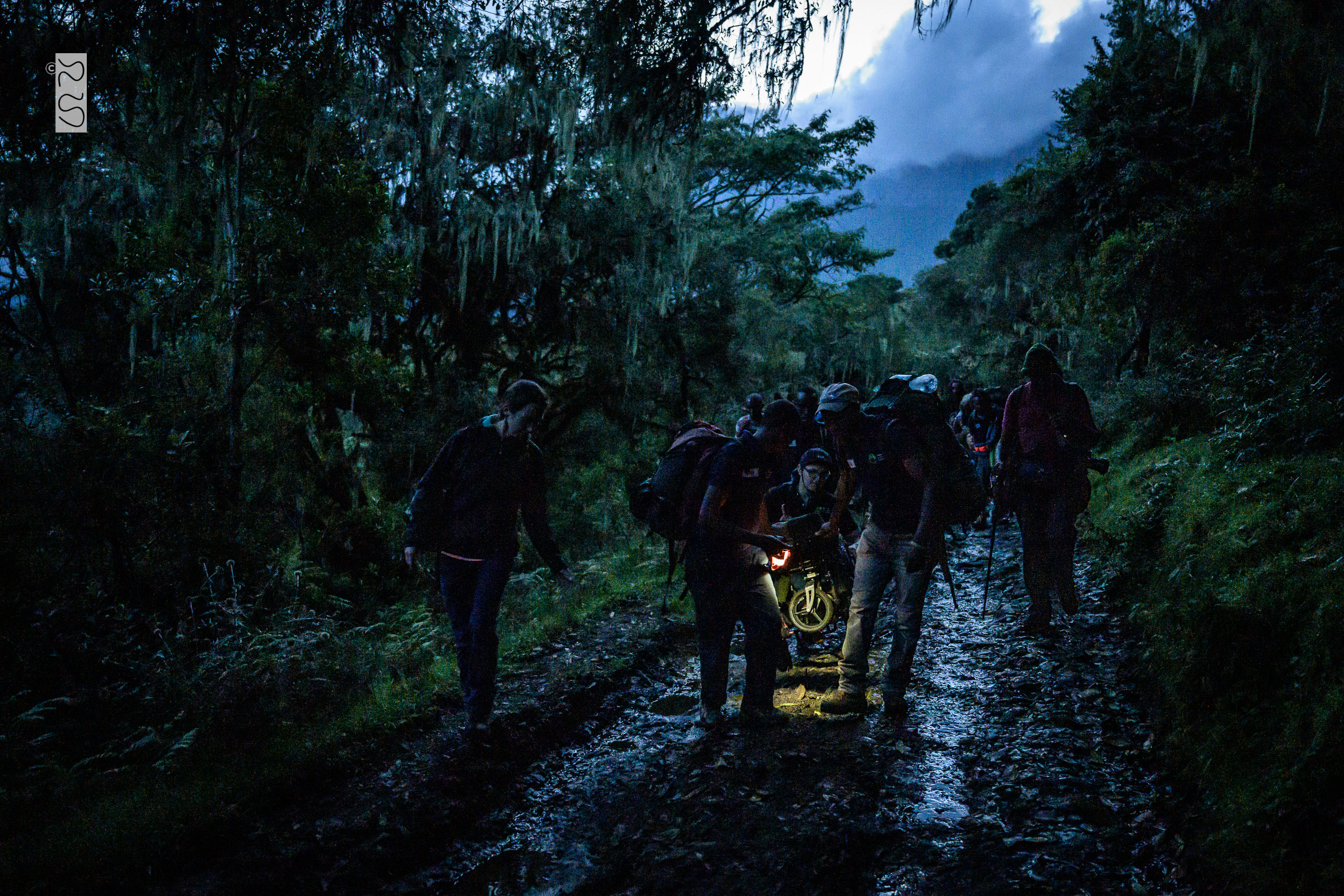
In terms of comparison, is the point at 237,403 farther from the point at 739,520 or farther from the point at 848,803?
the point at 848,803

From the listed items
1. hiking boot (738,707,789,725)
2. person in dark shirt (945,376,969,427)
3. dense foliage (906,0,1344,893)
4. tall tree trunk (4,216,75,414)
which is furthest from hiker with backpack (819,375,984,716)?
person in dark shirt (945,376,969,427)

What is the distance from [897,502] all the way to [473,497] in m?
2.91

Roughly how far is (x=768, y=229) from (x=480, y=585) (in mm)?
22551

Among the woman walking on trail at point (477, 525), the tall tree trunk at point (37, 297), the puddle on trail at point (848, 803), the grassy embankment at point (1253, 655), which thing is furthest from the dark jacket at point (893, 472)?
the tall tree trunk at point (37, 297)

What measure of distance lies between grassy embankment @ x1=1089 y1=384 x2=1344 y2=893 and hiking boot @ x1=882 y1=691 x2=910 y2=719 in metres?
1.55

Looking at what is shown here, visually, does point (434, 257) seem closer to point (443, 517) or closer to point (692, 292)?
point (692, 292)

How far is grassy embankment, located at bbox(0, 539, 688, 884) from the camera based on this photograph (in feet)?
12.3

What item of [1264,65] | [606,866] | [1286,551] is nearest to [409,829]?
[606,866]

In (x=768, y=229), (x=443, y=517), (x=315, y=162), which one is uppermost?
(x=768, y=229)

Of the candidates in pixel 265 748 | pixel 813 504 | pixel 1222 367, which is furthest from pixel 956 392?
pixel 265 748

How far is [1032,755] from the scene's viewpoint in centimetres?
464

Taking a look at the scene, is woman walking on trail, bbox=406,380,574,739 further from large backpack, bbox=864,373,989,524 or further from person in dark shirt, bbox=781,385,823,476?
person in dark shirt, bbox=781,385,823,476

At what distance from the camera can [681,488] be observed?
5.19 meters

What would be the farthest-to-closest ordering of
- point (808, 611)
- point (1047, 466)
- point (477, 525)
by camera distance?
point (808, 611), point (1047, 466), point (477, 525)
